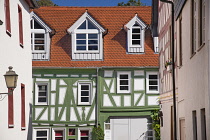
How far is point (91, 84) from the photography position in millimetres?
34906

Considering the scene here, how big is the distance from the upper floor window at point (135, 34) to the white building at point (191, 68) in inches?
410

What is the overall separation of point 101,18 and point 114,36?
1512mm

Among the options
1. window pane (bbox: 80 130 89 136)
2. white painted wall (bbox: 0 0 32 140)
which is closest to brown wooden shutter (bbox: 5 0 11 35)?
white painted wall (bbox: 0 0 32 140)

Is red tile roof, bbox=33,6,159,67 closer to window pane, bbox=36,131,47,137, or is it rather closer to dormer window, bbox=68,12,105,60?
dormer window, bbox=68,12,105,60

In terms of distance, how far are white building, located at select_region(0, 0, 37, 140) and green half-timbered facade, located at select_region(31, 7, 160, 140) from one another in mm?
12692

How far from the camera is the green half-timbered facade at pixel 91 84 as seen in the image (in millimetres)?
34594

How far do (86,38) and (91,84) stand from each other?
8.63 ft

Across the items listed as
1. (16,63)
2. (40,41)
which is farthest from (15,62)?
(40,41)

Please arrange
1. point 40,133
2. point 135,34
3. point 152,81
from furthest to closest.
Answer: point 135,34 → point 152,81 → point 40,133

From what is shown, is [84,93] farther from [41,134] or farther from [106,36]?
[106,36]

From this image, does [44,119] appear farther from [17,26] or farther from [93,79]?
[17,26]

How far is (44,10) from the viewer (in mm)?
37406

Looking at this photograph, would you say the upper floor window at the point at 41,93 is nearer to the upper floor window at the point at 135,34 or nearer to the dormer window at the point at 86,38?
the dormer window at the point at 86,38

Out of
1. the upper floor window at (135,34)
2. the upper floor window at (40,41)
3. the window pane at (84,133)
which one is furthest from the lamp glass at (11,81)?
the upper floor window at (135,34)
